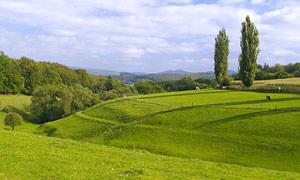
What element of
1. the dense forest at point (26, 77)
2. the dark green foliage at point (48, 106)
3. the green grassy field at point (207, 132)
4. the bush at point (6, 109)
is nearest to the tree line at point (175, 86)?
the dense forest at point (26, 77)

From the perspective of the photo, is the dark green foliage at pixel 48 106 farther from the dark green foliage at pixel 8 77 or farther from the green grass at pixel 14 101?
the dark green foliage at pixel 8 77

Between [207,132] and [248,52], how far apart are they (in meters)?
35.1

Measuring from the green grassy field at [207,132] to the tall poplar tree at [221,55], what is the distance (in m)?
39.1

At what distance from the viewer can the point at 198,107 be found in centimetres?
4341

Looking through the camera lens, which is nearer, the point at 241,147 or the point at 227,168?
the point at 227,168

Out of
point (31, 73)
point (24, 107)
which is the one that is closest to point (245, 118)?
point (24, 107)

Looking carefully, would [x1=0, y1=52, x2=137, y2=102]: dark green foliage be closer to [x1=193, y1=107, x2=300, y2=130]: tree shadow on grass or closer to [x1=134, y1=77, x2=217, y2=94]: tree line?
[x1=134, y1=77, x2=217, y2=94]: tree line

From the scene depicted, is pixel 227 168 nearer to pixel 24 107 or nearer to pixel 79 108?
pixel 79 108

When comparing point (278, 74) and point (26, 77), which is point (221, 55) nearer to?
point (278, 74)

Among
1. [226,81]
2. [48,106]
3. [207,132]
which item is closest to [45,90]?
[48,106]

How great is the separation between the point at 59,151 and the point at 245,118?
2821 cm

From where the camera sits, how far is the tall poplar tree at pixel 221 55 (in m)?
79.7

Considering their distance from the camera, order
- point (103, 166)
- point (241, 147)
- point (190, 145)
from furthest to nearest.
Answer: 1. point (190, 145)
2. point (241, 147)
3. point (103, 166)

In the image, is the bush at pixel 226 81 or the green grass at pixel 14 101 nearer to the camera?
the bush at pixel 226 81
